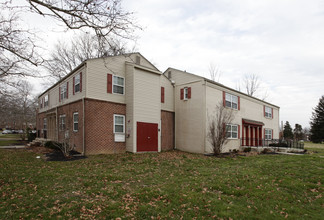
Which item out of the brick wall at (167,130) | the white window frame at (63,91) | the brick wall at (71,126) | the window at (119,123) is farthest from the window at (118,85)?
the white window frame at (63,91)

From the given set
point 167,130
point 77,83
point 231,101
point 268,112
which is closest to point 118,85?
point 77,83

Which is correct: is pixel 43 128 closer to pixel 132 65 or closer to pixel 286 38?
pixel 132 65

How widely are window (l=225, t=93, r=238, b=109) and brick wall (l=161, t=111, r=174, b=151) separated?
547cm

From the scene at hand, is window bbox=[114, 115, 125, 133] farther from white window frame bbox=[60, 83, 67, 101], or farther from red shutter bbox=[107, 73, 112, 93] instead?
white window frame bbox=[60, 83, 67, 101]

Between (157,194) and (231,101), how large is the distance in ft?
52.2

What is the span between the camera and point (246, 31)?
14094 millimetres

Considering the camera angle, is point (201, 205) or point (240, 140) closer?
point (201, 205)

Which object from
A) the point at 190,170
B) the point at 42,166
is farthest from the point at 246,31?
the point at 42,166

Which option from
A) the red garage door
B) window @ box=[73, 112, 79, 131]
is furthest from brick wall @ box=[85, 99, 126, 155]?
window @ box=[73, 112, 79, 131]

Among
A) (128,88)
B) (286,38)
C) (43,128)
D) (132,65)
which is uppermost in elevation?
(286,38)

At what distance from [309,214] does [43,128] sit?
25096 mm

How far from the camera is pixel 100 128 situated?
13094 millimetres

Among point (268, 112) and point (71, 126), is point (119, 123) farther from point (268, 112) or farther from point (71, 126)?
point (268, 112)

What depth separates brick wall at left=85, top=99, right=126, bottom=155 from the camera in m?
12.7
